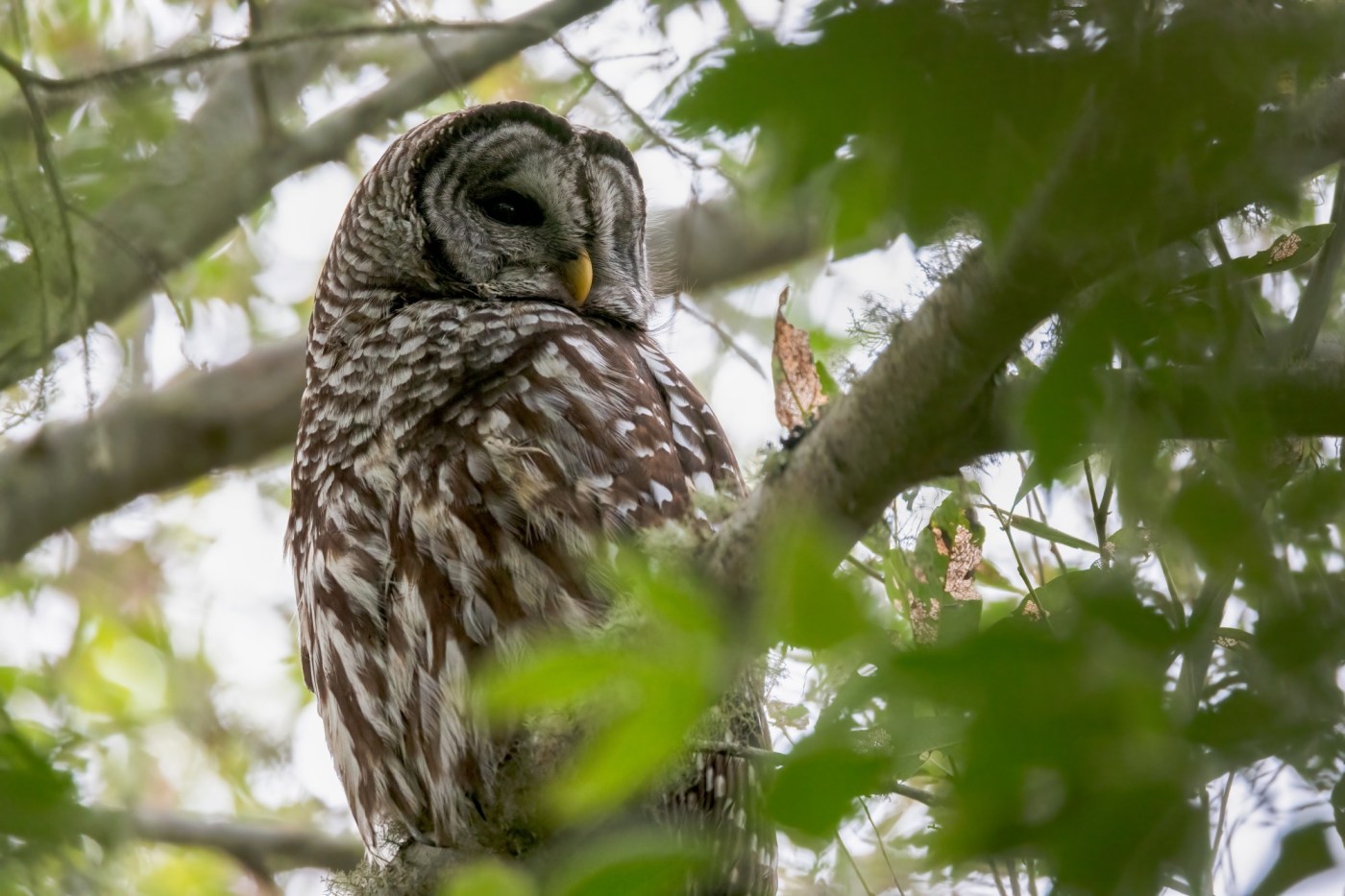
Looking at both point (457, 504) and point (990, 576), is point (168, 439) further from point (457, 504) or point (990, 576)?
point (990, 576)

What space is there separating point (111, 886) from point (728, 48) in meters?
1.96

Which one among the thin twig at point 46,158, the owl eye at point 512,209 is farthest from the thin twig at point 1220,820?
the owl eye at point 512,209

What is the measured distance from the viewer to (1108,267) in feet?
3.82

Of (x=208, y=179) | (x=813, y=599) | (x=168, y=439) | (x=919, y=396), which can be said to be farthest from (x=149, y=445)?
(x=813, y=599)

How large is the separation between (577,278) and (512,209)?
37 cm

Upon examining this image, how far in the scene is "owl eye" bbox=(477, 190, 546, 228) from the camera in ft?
13.9

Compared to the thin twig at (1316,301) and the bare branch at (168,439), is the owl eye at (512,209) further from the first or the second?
the thin twig at (1316,301)

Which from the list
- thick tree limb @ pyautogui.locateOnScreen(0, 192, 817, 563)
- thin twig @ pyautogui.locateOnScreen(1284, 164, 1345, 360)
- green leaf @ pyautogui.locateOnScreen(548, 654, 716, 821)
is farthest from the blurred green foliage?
thick tree limb @ pyautogui.locateOnScreen(0, 192, 817, 563)

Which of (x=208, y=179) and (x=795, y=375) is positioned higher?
(x=208, y=179)

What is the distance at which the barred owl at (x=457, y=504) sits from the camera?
304cm

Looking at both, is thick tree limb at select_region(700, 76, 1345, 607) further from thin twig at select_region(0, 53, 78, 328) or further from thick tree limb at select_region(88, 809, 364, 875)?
thick tree limb at select_region(88, 809, 364, 875)

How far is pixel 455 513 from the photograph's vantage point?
3.07 m

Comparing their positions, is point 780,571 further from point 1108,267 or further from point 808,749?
point 1108,267

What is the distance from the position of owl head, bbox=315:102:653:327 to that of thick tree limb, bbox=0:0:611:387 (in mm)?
264
